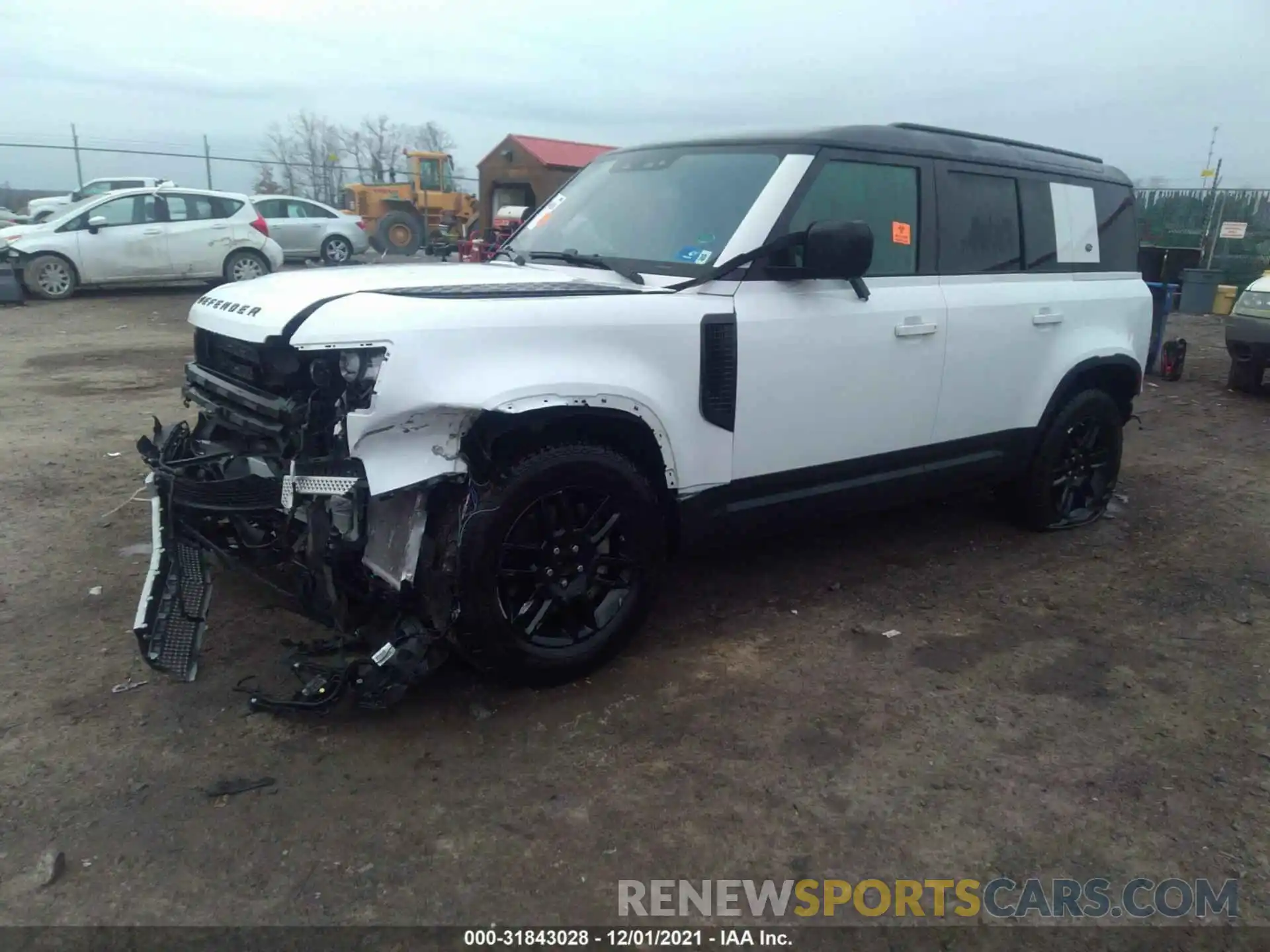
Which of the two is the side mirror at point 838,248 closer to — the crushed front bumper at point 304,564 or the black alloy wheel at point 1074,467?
the crushed front bumper at point 304,564

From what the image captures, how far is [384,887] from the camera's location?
241cm

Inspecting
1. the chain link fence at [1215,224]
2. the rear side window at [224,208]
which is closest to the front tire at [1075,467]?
the rear side window at [224,208]

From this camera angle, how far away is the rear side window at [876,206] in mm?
3790

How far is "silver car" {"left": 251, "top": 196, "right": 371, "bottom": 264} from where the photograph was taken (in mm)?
18938

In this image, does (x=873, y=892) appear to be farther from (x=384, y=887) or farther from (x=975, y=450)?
(x=975, y=450)

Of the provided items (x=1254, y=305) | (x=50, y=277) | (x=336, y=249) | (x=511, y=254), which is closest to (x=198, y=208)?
(x=50, y=277)

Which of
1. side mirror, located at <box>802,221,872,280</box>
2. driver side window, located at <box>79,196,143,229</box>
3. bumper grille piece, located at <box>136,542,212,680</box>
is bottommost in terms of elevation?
bumper grille piece, located at <box>136,542,212,680</box>

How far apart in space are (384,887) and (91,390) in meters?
7.14

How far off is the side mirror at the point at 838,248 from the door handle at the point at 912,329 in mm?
562

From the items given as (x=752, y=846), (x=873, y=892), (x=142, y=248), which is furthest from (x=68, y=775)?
(x=142, y=248)

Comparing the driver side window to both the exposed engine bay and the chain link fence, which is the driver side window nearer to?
the exposed engine bay

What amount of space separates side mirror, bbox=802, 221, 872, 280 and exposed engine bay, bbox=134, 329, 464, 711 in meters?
1.57

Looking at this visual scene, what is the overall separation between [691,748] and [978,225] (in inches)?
114

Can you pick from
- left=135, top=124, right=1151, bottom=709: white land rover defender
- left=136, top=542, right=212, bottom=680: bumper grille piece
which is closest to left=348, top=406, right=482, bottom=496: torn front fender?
left=135, top=124, right=1151, bottom=709: white land rover defender
